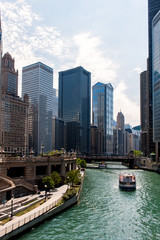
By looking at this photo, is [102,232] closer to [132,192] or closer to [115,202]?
[115,202]

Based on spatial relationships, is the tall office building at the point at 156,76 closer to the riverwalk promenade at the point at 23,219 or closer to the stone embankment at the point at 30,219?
the stone embankment at the point at 30,219

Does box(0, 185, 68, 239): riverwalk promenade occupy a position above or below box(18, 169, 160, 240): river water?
above

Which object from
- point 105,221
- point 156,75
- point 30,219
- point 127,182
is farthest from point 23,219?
point 156,75

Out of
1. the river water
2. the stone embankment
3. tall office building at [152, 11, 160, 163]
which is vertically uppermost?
tall office building at [152, 11, 160, 163]

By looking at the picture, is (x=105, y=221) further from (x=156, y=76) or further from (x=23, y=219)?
(x=156, y=76)

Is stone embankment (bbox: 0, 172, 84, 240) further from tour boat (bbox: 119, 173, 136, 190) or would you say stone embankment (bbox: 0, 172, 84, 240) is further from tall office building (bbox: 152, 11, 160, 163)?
tall office building (bbox: 152, 11, 160, 163)

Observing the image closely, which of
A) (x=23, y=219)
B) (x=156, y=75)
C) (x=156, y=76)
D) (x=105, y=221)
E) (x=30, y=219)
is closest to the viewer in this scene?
(x=23, y=219)

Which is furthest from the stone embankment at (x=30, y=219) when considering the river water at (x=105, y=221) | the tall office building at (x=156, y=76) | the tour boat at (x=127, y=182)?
the tall office building at (x=156, y=76)

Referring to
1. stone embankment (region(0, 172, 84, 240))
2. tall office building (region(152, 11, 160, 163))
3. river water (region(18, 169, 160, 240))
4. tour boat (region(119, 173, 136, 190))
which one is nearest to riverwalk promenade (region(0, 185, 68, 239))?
stone embankment (region(0, 172, 84, 240))

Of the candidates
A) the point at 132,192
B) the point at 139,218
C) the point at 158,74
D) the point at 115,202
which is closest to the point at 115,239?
the point at 139,218

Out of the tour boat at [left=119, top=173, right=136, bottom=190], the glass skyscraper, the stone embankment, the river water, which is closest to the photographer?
the stone embankment

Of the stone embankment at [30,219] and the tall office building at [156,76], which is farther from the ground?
the tall office building at [156,76]

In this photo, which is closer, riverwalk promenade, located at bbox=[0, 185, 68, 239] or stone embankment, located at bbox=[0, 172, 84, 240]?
riverwalk promenade, located at bbox=[0, 185, 68, 239]

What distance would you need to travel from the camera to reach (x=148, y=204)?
5512 cm
